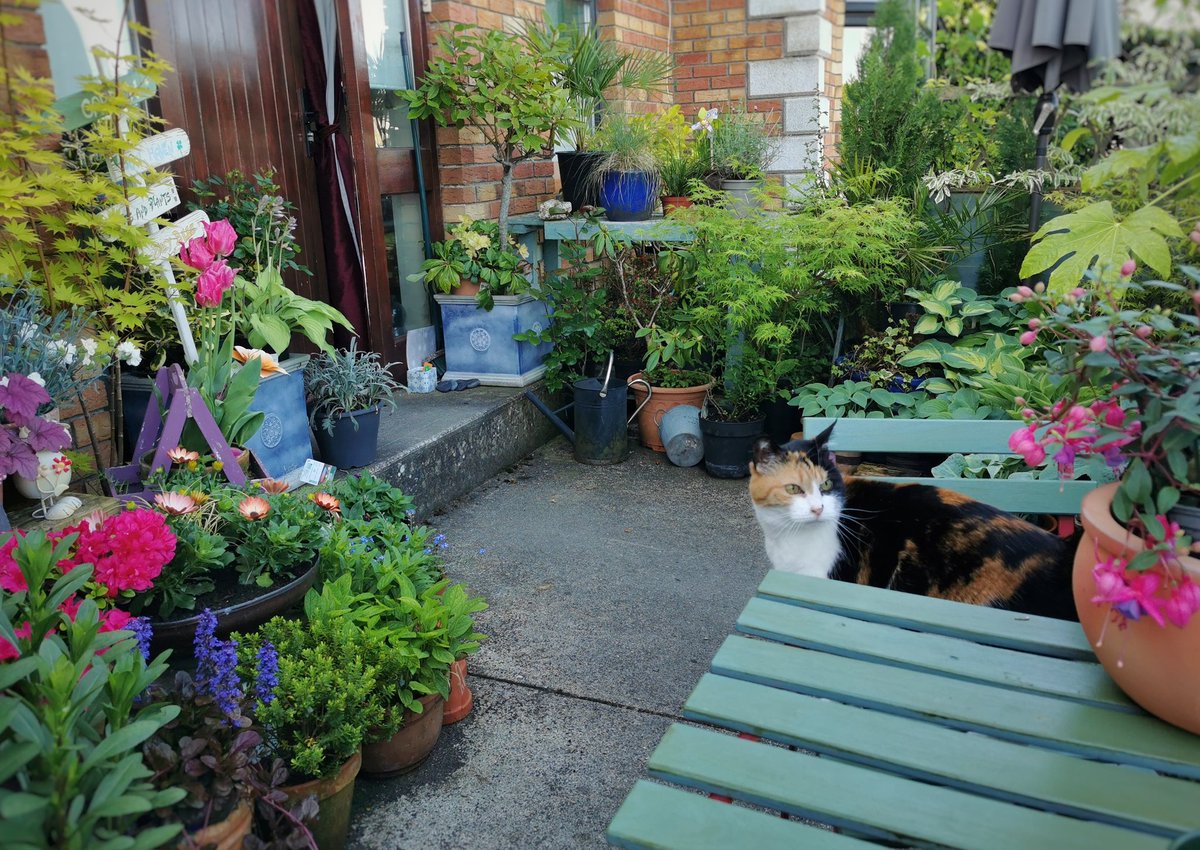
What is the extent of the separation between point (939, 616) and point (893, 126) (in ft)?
12.0

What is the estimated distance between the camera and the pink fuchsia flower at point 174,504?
2100mm

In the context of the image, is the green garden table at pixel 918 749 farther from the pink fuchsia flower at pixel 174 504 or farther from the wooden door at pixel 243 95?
the wooden door at pixel 243 95

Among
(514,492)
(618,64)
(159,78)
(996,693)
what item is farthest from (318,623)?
(618,64)

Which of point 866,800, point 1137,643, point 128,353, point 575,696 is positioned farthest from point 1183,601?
point 128,353

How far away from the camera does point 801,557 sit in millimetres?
2182

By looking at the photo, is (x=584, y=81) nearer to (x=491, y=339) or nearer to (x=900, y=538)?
(x=491, y=339)

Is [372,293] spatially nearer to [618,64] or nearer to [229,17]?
[229,17]

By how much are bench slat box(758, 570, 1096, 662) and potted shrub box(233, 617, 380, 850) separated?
0.88 m

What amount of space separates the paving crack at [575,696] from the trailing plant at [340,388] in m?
1.24

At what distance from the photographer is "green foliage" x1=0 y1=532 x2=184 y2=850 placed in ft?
3.85

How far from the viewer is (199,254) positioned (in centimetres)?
268

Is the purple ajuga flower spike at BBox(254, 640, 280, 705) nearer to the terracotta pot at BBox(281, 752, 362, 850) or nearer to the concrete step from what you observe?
the terracotta pot at BBox(281, 752, 362, 850)

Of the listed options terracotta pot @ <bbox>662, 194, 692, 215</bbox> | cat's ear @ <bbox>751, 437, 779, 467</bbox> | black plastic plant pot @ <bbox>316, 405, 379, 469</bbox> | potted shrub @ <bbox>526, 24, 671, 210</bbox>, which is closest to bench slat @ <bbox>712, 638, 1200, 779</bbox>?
cat's ear @ <bbox>751, 437, 779, 467</bbox>

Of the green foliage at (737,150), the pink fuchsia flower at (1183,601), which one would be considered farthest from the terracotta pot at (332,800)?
the green foliage at (737,150)
